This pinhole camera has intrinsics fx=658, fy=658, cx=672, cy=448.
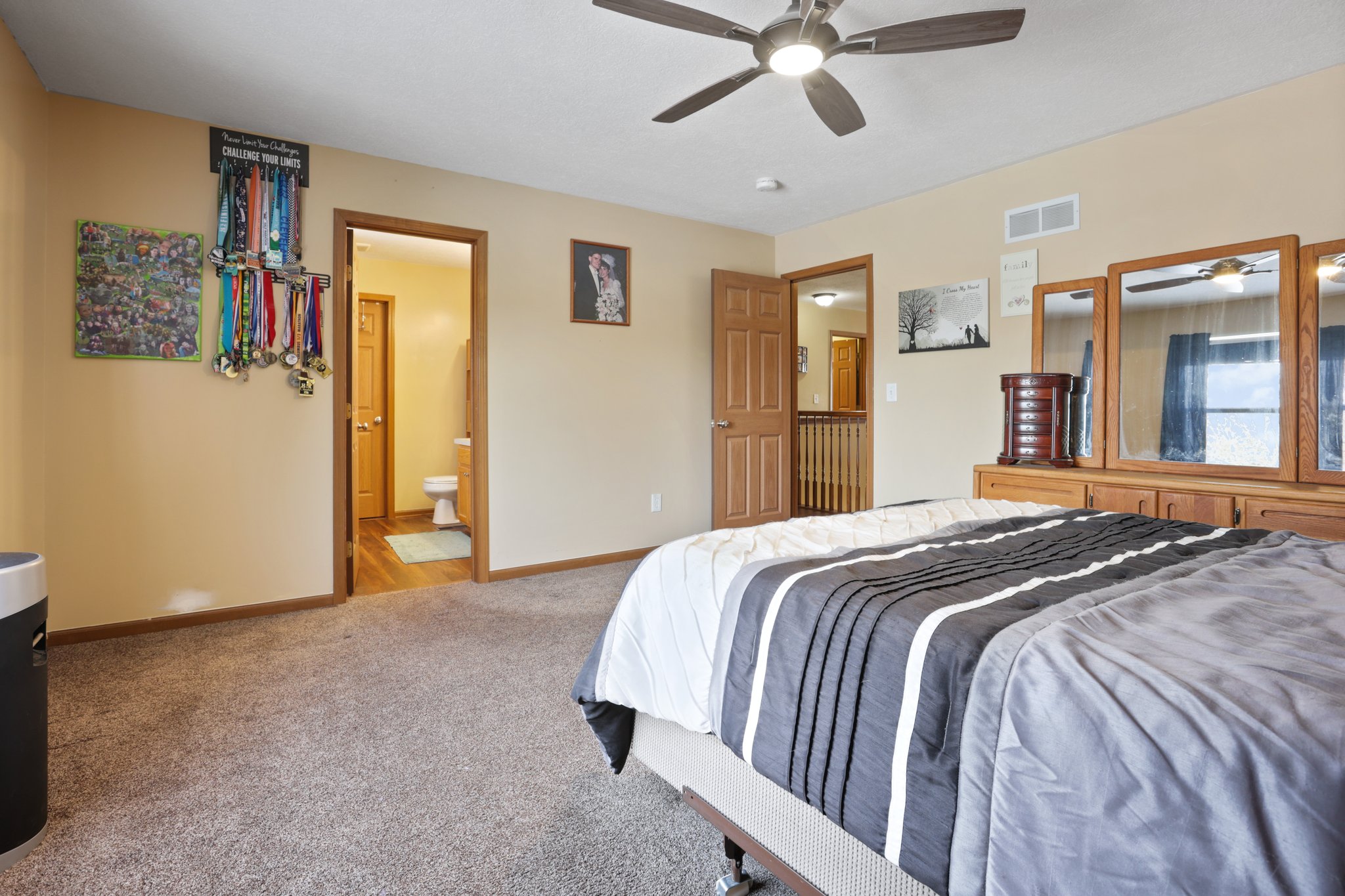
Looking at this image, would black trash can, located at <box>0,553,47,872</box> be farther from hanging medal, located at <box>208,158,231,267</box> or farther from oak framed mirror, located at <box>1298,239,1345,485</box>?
oak framed mirror, located at <box>1298,239,1345,485</box>

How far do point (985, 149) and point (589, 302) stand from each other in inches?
98.8

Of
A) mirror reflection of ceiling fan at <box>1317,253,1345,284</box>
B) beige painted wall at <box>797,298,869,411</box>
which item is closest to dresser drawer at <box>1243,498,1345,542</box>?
mirror reflection of ceiling fan at <box>1317,253,1345,284</box>

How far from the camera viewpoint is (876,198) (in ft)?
14.5

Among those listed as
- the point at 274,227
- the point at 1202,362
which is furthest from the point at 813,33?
the point at 274,227

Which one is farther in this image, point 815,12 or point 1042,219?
point 1042,219

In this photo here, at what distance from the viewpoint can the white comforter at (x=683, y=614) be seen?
54.7 inches

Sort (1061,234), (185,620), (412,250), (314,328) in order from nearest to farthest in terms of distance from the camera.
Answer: (185,620) < (314,328) < (1061,234) < (412,250)

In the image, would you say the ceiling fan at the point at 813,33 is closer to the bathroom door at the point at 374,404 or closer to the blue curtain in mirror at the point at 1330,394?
the blue curtain in mirror at the point at 1330,394

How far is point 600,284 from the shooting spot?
4.50 meters

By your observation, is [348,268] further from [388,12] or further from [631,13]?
[631,13]

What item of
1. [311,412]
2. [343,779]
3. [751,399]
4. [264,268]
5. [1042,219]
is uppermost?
[1042,219]

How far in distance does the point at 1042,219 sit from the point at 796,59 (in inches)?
86.0

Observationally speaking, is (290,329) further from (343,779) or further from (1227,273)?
(1227,273)

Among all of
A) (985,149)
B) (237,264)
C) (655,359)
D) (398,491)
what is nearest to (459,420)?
(398,491)
